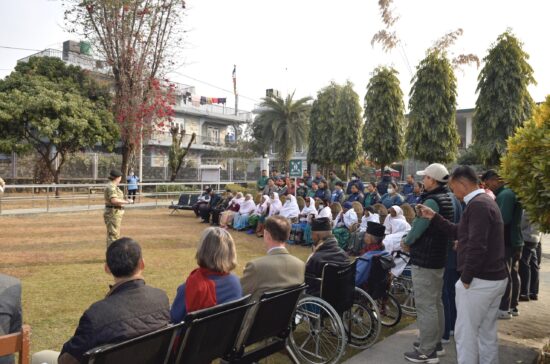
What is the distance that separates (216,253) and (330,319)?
1621mm

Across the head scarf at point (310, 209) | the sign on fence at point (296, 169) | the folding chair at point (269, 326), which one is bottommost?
the folding chair at point (269, 326)

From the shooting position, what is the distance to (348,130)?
22.7 meters

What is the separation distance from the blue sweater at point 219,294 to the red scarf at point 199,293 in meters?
0.04

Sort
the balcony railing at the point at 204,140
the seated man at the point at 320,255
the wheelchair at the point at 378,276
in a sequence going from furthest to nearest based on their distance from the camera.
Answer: the balcony railing at the point at 204,140, the wheelchair at the point at 378,276, the seated man at the point at 320,255

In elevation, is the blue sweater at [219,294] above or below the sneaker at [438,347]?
above

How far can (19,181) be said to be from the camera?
23625 millimetres

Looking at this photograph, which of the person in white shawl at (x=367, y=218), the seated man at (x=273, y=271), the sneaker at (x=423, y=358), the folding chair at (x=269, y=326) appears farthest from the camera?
the person in white shawl at (x=367, y=218)

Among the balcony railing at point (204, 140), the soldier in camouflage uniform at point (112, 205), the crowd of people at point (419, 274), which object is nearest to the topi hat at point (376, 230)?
the crowd of people at point (419, 274)

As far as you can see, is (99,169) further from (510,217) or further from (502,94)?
(510,217)

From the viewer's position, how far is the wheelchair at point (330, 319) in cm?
413

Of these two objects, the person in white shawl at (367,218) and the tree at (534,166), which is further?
the person in white shawl at (367,218)

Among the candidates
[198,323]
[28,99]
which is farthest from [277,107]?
[198,323]

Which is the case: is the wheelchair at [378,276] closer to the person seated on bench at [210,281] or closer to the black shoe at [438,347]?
the black shoe at [438,347]

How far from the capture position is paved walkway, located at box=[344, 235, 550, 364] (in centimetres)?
445
